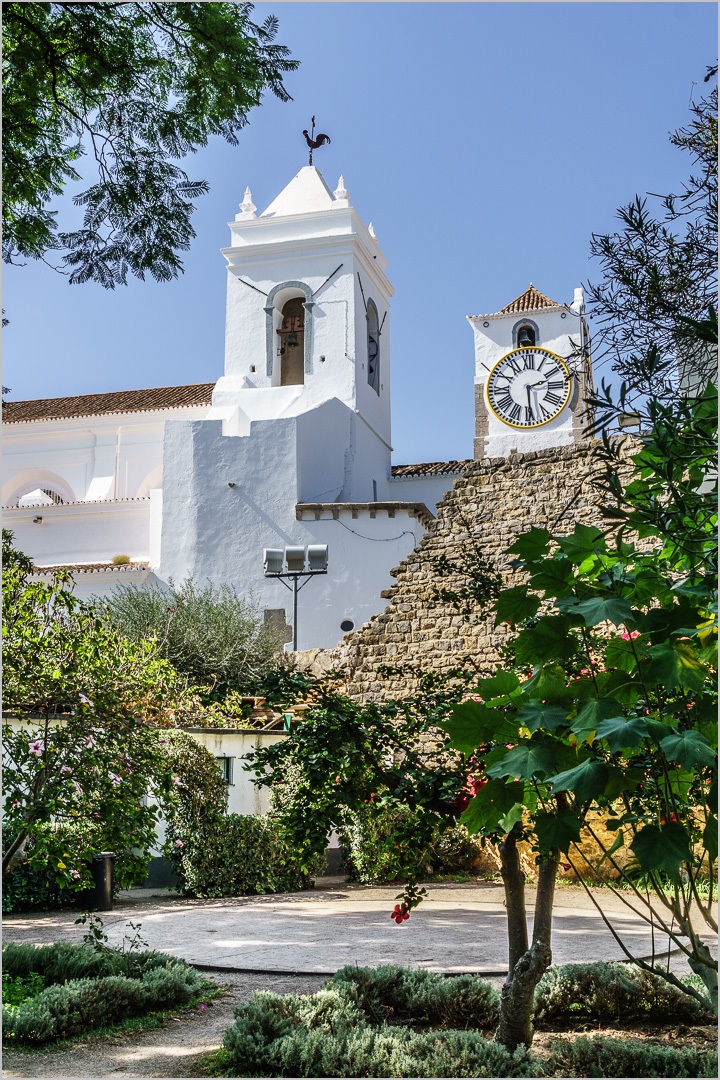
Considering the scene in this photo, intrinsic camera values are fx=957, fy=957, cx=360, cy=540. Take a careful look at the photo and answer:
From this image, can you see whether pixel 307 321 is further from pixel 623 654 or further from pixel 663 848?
pixel 663 848

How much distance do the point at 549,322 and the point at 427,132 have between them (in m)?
28.0

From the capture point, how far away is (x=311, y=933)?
8.12 meters

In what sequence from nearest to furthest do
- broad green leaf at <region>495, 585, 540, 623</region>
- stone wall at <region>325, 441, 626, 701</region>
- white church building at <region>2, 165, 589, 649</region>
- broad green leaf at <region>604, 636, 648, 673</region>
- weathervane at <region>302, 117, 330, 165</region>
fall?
broad green leaf at <region>604, 636, 648, 673</region>, broad green leaf at <region>495, 585, 540, 623</region>, stone wall at <region>325, 441, 626, 701</region>, white church building at <region>2, 165, 589, 649</region>, weathervane at <region>302, 117, 330, 165</region>

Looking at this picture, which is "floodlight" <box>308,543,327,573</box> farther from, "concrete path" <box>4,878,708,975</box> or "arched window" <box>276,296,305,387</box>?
"arched window" <box>276,296,305,387</box>

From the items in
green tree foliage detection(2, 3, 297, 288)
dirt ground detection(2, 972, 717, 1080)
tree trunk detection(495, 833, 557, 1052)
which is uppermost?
green tree foliage detection(2, 3, 297, 288)

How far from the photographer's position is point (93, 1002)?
16.3 ft

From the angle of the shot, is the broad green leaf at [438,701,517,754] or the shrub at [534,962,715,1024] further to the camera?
the shrub at [534,962,715,1024]

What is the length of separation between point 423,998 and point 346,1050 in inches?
39.4

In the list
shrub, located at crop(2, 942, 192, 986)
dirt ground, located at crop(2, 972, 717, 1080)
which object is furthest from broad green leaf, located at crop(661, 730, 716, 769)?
shrub, located at crop(2, 942, 192, 986)

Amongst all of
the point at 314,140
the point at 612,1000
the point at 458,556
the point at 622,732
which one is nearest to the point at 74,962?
the point at 612,1000

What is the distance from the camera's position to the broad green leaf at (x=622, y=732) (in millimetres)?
2127

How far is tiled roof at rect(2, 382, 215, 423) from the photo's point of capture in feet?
109

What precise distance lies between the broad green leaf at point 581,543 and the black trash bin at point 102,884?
7978mm

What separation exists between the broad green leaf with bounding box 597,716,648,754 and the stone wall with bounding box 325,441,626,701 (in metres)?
12.3
